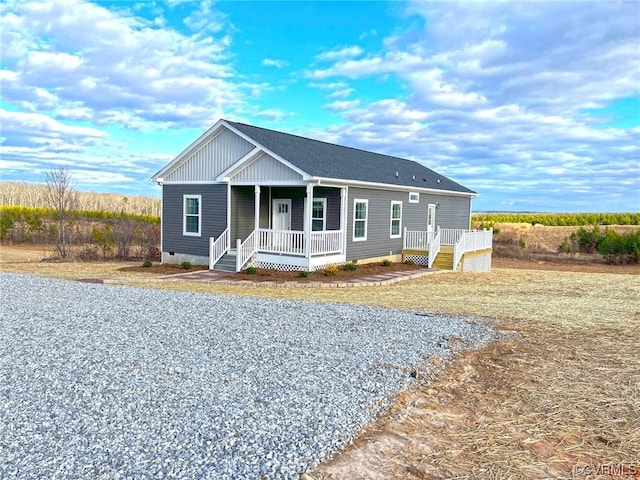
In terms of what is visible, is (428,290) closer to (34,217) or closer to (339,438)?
(339,438)

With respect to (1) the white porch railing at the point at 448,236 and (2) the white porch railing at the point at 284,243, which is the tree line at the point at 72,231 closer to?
(2) the white porch railing at the point at 284,243

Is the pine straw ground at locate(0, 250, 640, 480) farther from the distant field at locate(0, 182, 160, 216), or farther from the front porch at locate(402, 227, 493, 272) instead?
the distant field at locate(0, 182, 160, 216)

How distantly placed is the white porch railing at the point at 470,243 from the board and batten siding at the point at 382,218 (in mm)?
2085

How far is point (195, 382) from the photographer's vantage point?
4.56 meters

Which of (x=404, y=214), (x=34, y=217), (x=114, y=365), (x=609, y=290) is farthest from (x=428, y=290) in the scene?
(x=34, y=217)

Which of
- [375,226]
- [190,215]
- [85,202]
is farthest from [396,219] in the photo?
[85,202]

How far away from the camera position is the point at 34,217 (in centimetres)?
2898

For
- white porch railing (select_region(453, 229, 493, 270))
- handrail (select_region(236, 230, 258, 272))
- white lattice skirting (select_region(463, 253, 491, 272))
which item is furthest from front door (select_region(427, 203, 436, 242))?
handrail (select_region(236, 230, 258, 272))

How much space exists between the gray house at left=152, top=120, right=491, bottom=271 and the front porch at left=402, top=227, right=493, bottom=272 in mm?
40

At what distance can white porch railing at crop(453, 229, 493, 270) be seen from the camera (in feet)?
59.1

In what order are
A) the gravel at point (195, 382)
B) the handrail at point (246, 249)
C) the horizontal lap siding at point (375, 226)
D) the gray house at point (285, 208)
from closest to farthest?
the gravel at point (195, 382) → the gray house at point (285, 208) → the handrail at point (246, 249) → the horizontal lap siding at point (375, 226)

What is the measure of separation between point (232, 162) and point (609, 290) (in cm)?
1193

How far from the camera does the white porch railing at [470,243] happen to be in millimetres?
18016

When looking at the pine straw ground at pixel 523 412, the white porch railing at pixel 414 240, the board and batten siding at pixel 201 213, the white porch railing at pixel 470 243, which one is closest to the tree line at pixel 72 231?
the board and batten siding at pixel 201 213
